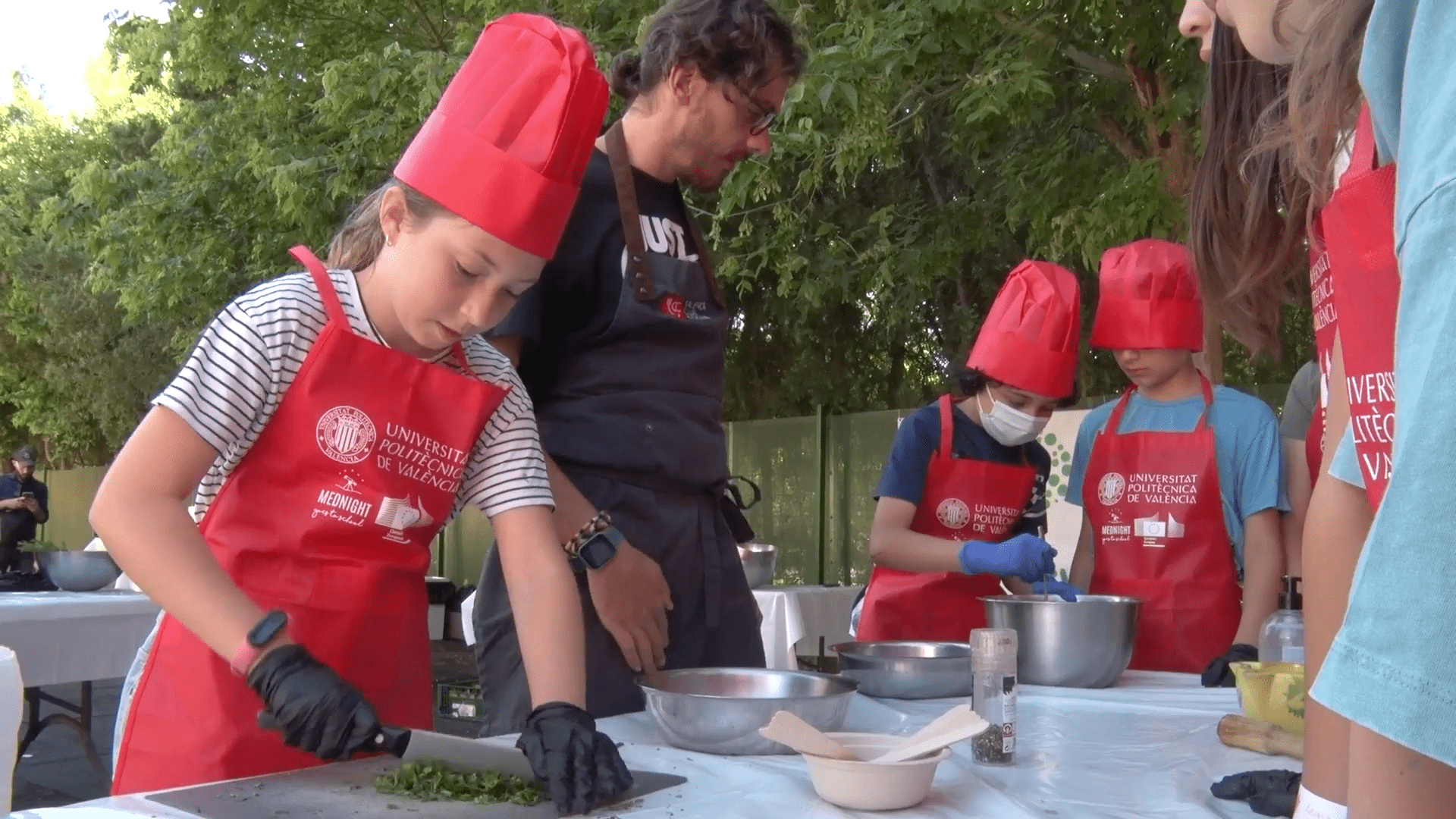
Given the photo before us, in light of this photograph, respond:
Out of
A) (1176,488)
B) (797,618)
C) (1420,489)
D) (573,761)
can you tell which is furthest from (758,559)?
(1420,489)

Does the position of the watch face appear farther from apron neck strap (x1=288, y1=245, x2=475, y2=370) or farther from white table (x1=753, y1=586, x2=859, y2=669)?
white table (x1=753, y1=586, x2=859, y2=669)

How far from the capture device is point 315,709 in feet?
4.17

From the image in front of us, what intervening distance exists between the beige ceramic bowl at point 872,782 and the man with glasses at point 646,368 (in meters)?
0.62

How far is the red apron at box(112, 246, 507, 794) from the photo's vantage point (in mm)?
1489

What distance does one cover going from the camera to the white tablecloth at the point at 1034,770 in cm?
123

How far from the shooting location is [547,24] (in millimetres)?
1610

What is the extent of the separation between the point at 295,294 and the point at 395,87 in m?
5.53

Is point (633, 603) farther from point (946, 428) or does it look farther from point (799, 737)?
point (946, 428)

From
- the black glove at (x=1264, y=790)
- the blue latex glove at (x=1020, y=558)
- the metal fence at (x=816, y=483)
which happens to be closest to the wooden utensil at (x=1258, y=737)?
the black glove at (x=1264, y=790)

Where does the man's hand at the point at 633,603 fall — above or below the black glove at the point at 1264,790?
above

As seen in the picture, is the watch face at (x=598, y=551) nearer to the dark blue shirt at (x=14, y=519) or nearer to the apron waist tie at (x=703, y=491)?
the apron waist tie at (x=703, y=491)

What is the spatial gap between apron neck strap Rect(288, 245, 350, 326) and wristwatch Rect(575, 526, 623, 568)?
0.45 meters

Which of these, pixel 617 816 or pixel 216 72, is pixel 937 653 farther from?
pixel 216 72

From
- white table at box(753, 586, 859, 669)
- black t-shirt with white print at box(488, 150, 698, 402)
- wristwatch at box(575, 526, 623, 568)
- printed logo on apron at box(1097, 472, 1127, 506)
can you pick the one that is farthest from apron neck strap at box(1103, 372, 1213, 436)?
white table at box(753, 586, 859, 669)
